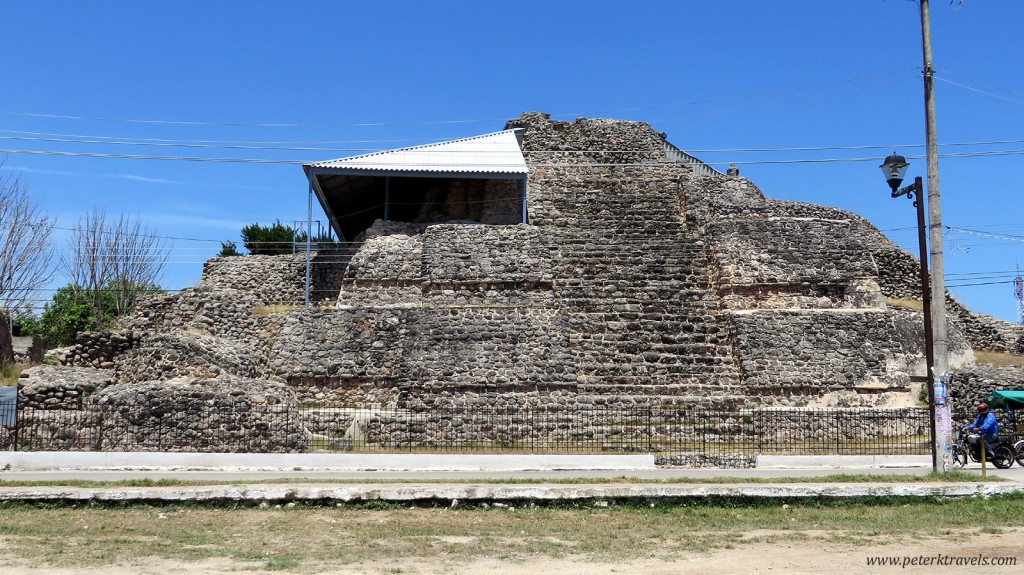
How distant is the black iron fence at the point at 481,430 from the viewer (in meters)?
18.9

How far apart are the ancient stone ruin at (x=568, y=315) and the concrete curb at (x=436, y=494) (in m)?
6.39

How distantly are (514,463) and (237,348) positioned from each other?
9.03 metres

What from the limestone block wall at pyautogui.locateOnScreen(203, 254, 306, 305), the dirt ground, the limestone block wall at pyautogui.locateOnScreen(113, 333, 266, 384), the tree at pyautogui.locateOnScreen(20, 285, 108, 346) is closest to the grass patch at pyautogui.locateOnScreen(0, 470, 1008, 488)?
the dirt ground

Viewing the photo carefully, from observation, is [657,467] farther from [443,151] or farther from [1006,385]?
[443,151]

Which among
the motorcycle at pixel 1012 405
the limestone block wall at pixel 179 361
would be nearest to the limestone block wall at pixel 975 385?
the motorcycle at pixel 1012 405

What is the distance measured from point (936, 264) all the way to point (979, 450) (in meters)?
4.14

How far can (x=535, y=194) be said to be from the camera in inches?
1165

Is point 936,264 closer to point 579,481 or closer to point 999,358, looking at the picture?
point 579,481

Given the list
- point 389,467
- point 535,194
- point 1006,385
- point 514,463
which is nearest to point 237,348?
point 389,467

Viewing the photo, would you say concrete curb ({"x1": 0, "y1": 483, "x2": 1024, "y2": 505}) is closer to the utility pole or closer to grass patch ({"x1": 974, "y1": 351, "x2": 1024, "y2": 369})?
the utility pole

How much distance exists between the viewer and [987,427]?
696 inches

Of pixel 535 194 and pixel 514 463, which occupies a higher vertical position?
pixel 535 194

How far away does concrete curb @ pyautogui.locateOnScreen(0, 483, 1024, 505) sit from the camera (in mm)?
12750

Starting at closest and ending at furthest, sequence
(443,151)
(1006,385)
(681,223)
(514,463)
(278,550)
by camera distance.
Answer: (278,550)
(514,463)
(1006,385)
(681,223)
(443,151)
